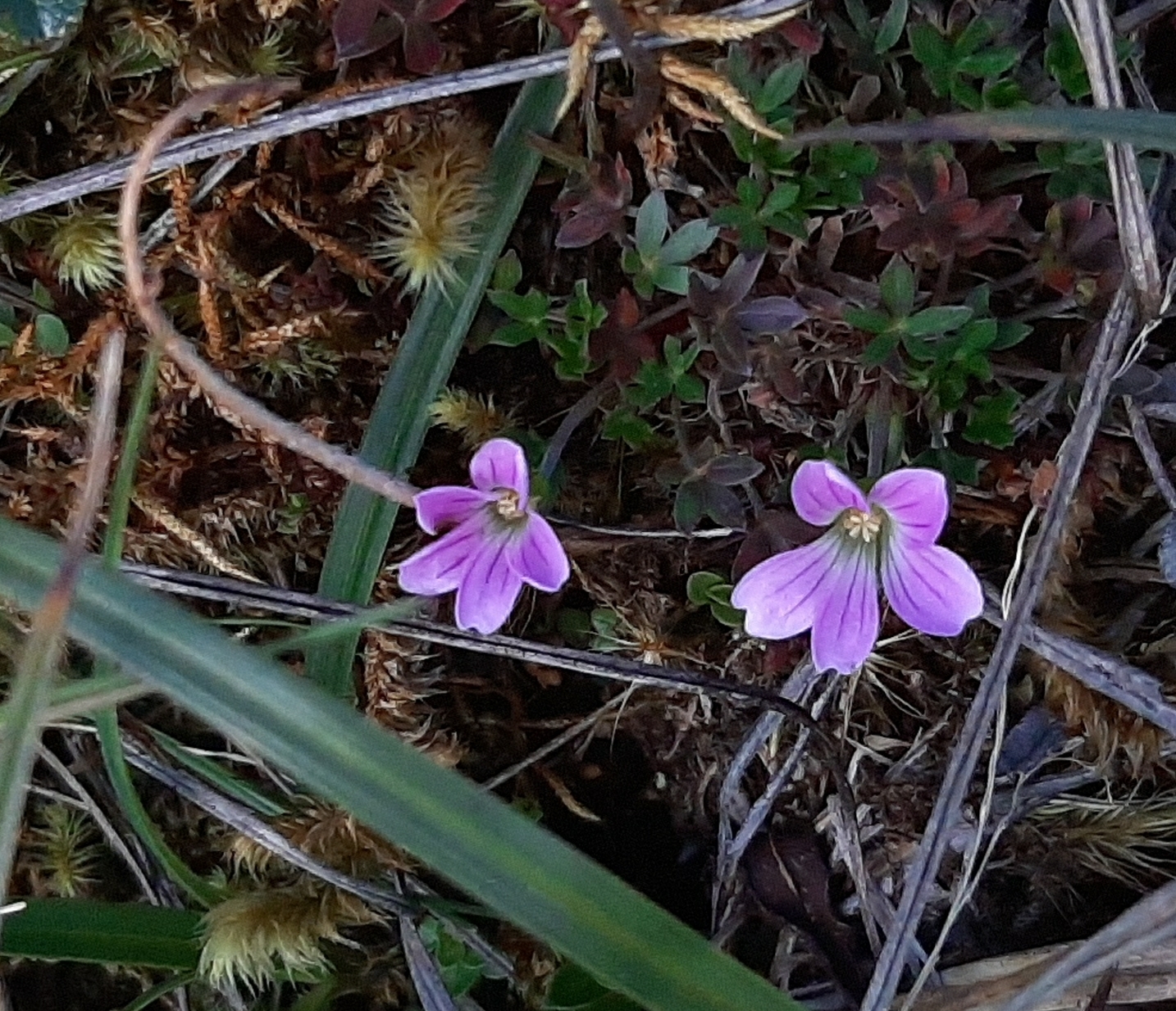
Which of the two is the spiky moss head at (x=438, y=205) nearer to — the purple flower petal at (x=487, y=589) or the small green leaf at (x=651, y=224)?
the small green leaf at (x=651, y=224)

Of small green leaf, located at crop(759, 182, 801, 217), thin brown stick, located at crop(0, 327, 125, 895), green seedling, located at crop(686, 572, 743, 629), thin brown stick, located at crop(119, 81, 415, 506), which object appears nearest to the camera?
thin brown stick, located at crop(0, 327, 125, 895)

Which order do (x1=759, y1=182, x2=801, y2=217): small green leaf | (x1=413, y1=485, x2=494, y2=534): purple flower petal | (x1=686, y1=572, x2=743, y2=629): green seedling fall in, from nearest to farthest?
Result: (x1=413, y1=485, x2=494, y2=534): purple flower petal, (x1=759, y1=182, x2=801, y2=217): small green leaf, (x1=686, y1=572, x2=743, y2=629): green seedling

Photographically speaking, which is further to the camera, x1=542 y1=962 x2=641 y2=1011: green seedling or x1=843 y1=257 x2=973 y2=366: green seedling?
x1=542 y1=962 x2=641 y2=1011: green seedling

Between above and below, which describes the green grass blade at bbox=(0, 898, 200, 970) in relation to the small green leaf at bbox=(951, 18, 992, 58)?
below

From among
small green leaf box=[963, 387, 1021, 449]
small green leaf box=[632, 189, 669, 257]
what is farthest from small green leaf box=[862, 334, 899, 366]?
small green leaf box=[632, 189, 669, 257]

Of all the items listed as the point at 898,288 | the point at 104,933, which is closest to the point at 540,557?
the point at 898,288

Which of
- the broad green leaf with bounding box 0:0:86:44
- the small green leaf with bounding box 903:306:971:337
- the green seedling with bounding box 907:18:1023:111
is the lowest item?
the small green leaf with bounding box 903:306:971:337

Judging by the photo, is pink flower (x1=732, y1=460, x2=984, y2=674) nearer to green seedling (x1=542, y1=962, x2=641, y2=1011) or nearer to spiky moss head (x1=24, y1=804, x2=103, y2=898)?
green seedling (x1=542, y1=962, x2=641, y2=1011)
